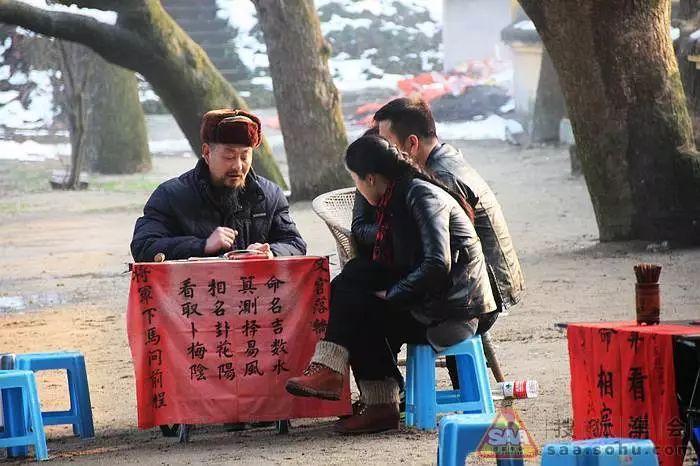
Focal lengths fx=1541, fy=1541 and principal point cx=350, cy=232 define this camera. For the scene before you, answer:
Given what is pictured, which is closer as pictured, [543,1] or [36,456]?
[36,456]

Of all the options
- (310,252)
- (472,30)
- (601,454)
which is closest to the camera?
(601,454)

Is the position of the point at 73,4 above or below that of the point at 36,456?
above

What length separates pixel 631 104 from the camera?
11594mm

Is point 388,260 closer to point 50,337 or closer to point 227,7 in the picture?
point 50,337

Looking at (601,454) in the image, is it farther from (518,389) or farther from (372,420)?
(372,420)

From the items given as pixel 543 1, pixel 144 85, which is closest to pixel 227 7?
pixel 144 85

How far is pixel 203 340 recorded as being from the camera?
6.41 m

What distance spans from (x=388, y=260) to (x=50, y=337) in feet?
13.2

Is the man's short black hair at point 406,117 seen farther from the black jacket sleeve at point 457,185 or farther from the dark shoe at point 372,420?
the dark shoe at point 372,420

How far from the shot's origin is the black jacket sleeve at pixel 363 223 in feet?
20.8

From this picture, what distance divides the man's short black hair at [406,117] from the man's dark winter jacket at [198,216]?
0.70 meters

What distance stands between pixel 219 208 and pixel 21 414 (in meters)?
1.23

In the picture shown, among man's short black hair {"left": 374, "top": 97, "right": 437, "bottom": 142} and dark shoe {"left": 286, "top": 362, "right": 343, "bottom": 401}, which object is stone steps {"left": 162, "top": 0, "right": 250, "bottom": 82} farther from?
dark shoe {"left": 286, "top": 362, "right": 343, "bottom": 401}

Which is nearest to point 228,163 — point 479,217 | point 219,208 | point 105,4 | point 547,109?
point 219,208
